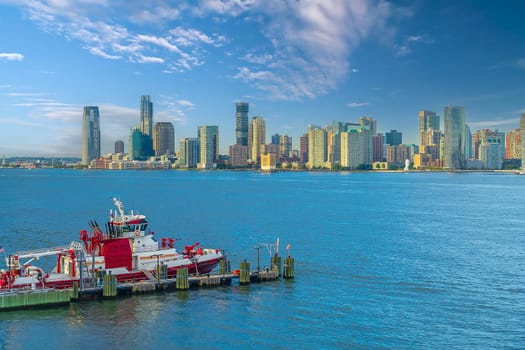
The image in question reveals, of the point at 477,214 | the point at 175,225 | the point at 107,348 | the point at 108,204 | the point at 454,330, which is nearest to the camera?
the point at 107,348

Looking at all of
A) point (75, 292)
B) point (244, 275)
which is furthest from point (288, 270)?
point (75, 292)

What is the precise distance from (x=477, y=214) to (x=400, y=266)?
177 ft

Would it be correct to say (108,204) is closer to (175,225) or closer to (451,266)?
(175,225)

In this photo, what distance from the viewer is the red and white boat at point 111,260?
125 ft

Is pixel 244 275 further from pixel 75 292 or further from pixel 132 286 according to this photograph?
pixel 75 292

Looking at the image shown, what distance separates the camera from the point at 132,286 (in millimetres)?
39312

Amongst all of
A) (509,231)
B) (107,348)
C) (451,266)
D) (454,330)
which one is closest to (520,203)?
(509,231)

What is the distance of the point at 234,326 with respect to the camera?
33.5 metres

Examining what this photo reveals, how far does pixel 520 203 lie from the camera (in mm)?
124000

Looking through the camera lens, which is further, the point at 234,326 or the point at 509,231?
the point at 509,231

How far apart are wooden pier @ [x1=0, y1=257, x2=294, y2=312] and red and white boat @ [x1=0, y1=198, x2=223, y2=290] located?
98 centimetres

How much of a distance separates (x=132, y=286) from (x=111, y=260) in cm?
299

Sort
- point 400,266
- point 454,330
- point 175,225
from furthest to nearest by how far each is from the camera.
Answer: point 175,225 → point 400,266 → point 454,330

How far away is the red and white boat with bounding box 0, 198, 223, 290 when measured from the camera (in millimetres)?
38094
